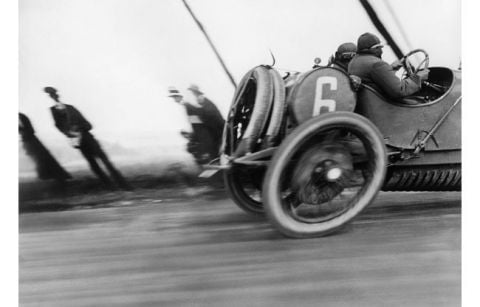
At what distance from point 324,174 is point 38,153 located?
138cm

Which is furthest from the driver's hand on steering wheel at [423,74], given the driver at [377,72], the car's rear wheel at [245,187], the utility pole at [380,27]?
the car's rear wheel at [245,187]

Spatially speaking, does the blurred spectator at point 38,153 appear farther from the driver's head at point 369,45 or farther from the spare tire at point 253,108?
the driver's head at point 369,45

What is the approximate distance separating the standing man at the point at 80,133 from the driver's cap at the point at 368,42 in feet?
4.47

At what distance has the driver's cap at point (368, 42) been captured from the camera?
10.6 feet

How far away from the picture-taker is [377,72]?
3186 millimetres

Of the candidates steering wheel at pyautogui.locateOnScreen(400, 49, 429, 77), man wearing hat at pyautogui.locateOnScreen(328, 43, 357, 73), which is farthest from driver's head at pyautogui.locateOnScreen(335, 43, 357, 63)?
steering wheel at pyautogui.locateOnScreen(400, 49, 429, 77)

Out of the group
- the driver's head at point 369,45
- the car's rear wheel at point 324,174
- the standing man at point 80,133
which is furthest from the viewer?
the driver's head at point 369,45

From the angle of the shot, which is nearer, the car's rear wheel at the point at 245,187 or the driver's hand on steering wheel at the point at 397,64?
the car's rear wheel at the point at 245,187

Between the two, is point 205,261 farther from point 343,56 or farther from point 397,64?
point 397,64

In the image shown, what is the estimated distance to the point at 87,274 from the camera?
310 centimetres

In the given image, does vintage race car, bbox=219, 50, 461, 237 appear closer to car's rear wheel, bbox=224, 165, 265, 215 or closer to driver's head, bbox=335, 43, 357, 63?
car's rear wheel, bbox=224, 165, 265, 215

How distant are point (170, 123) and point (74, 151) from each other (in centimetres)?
48
